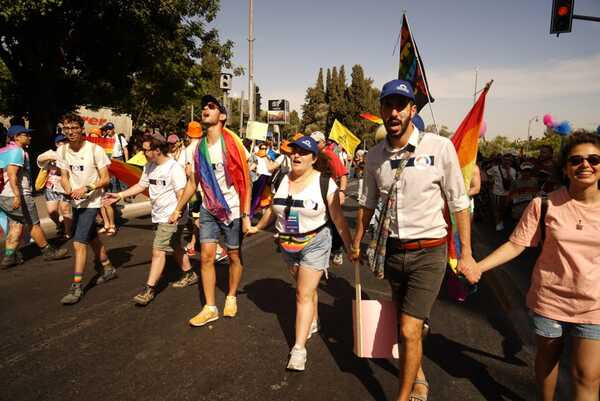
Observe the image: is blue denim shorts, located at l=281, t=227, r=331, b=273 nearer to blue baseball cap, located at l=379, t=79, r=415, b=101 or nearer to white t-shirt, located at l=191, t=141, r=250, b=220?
white t-shirt, located at l=191, t=141, r=250, b=220

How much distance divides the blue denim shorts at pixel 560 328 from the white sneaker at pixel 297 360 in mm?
1630

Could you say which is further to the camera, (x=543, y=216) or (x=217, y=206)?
(x=217, y=206)

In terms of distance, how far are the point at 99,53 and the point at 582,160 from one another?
17.4 m

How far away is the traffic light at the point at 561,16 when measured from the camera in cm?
1047

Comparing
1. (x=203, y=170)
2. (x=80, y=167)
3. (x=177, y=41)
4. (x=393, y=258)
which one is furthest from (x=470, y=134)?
(x=177, y=41)

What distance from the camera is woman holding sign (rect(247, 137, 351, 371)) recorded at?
3270 mm

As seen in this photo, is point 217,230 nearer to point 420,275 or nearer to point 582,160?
point 420,275

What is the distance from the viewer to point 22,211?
5883 mm

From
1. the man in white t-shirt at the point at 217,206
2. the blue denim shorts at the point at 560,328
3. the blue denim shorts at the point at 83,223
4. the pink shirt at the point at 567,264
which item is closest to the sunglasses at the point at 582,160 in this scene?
the pink shirt at the point at 567,264

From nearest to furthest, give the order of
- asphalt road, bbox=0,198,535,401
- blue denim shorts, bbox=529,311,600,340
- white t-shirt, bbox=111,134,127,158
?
blue denim shorts, bbox=529,311,600,340
asphalt road, bbox=0,198,535,401
white t-shirt, bbox=111,134,127,158

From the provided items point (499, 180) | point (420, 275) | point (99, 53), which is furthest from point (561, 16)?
point (99, 53)

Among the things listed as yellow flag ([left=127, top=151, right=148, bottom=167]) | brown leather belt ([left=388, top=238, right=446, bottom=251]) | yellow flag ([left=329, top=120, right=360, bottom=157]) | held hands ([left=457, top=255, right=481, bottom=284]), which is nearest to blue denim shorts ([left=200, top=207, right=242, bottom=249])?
brown leather belt ([left=388, top=238, right=446, bottom=251])

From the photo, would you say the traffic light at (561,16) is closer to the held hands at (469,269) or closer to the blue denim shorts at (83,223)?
the held hands at (469,269)

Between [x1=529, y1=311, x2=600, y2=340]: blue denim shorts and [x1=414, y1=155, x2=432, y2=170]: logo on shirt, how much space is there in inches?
41.9
